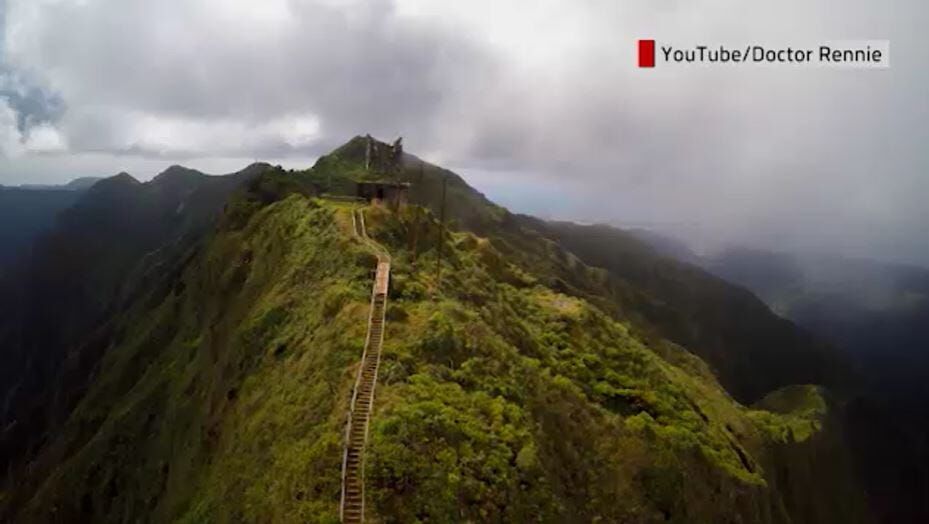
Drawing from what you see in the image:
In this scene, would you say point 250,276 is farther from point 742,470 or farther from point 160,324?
point 742,470

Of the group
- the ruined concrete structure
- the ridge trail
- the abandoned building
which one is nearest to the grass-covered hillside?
the ridge trail

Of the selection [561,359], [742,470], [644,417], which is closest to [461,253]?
[561,359]

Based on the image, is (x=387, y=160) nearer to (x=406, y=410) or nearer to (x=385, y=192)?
(x=385, y=192)

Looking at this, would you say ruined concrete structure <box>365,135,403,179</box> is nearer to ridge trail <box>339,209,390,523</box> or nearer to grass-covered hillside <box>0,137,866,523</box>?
grass-covered hillside <box>0,137,866,523</box>

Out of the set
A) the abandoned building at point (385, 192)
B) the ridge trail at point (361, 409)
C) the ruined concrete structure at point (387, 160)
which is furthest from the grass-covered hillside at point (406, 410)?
the ruined concrete structure at point (387, 160)

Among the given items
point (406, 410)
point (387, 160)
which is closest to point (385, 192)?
point (387, 160)

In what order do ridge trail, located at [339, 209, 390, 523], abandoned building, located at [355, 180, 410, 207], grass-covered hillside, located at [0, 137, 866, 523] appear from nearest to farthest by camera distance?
ridge trail, located at [339, 209, 390, 523] → grass-covered hillside, located at [0, 137, 866, 523] → abandoned building, located at [355, 180, 410, 207]

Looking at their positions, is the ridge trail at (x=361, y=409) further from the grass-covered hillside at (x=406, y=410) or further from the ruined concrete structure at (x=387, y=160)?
the ruined concrete structure at (x=387, y=160)

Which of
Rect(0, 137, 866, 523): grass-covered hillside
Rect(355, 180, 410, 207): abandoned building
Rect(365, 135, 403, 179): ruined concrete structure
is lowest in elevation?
Rect(0, 137, 866, 523): grass-covered hillside
